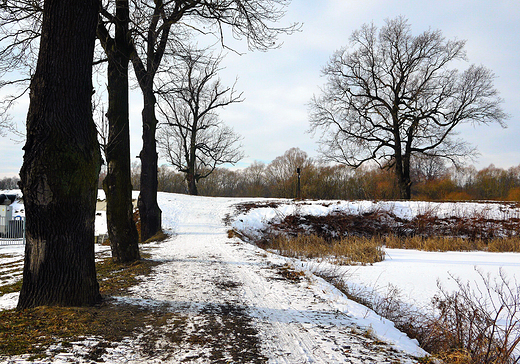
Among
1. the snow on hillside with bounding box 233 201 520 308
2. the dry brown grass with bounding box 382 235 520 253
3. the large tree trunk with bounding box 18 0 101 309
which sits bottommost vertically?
the dry brown grass with bounding box 382 235 520 253

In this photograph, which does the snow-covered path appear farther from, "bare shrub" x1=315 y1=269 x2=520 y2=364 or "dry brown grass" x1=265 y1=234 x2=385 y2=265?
"dry brown grass" x1=265 y1=234 x2=385 y2=265

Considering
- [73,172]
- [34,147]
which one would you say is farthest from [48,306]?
[34,147]

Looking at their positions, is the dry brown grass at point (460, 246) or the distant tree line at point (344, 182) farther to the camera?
the distant tree line at point (344, 182)

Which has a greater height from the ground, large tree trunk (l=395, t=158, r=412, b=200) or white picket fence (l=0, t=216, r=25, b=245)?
large tree trunk (l=395, t=158, r=412, b=200)

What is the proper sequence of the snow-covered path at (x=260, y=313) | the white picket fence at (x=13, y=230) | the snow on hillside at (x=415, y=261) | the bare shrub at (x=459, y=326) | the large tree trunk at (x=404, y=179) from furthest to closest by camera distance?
the large tree trunk at (x=404, y=179) < the white picket fence at (x=13, y=230) < the snow on hillside at (x=415, y=261) < the snow-covered path at (x=260, y=313) < the bare shrub at (x=459, y=326)

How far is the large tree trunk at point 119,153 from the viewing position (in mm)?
7945

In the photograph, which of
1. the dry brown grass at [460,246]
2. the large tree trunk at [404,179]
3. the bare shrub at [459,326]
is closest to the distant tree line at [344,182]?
the large tree trunk at [404,179]

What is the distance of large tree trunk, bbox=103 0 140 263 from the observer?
7.95 meters

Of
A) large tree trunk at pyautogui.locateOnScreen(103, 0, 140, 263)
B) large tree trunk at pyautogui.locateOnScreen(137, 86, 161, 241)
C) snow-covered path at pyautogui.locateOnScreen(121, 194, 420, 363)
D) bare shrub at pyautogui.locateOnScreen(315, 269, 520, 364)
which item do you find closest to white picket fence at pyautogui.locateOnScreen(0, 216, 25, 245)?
large tree trunk at pyautogui.locateOnScreen(137, 86, 161, 241)

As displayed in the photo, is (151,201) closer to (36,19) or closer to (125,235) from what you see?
(125,235)

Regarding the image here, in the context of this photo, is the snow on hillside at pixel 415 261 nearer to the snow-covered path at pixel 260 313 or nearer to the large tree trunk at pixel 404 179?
the snow-covered path at pixel 260 313

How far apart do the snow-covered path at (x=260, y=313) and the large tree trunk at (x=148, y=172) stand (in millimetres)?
5431

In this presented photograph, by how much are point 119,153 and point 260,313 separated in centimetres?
561

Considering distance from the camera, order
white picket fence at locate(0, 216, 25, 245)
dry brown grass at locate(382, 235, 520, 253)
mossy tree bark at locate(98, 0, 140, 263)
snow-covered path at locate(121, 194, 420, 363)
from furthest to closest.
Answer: white picket fence at locate(0, 216, 25, 245)
dry brown grass at locate(382, 235, 520, 253)
mossy tree bark at locate(98, 0, 140, 263)
snow-covered path at locate(121, 194, 420, 363)
